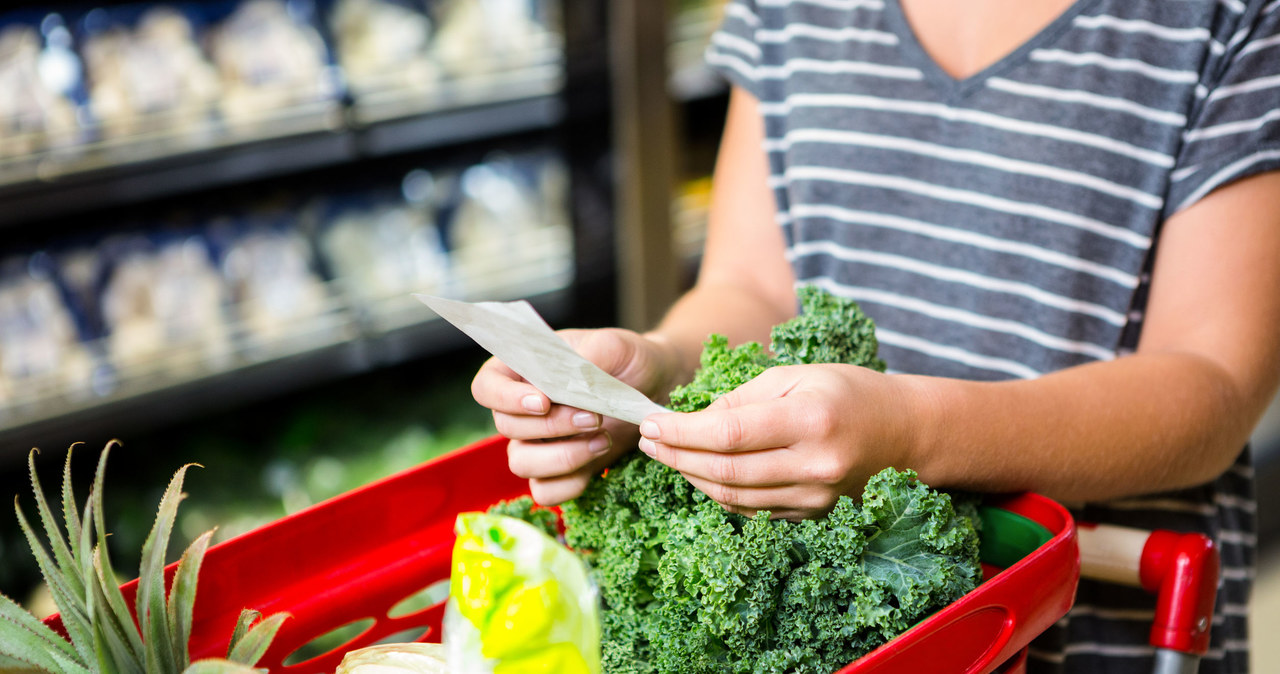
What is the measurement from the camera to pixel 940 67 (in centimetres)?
110

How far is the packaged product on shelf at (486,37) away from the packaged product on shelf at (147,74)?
1.75 ft

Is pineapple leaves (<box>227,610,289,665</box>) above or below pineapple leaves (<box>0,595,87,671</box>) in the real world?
below

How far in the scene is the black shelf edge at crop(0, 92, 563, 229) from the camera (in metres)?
1.76

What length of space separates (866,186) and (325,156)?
52.5 inches

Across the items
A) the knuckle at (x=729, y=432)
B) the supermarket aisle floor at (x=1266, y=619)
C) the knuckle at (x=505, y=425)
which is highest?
the knuckle at (x=729, y=432)

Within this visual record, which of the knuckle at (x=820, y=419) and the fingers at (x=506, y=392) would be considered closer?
the knuckle at (x=820, y=419)

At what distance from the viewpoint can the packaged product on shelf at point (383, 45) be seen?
215 centimetres

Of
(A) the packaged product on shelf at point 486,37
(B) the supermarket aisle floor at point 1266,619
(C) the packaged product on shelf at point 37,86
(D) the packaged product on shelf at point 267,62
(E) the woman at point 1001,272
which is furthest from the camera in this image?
(B) the supermarket aisle floor at point 1266,619

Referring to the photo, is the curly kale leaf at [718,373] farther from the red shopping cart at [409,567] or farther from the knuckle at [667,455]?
the red shopping cart at [409,567]

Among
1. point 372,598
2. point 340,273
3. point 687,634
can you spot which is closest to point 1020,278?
point 687,634

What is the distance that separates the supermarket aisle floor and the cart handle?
6.47ft

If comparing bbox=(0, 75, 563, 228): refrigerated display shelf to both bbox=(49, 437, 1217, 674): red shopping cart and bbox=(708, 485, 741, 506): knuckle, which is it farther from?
bbox=(708, 485, 741, 506): knuckle

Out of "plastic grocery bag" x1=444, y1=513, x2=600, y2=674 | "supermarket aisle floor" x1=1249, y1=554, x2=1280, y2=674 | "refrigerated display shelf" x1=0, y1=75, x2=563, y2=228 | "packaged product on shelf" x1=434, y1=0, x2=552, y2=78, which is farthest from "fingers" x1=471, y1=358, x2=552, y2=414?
"supermarket aisle floor" x1=1249, y1=554, x2=1280, y2=674

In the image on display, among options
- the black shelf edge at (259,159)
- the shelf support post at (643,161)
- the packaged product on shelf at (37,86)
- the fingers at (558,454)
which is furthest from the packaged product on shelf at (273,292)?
the fingers at (558,454)
